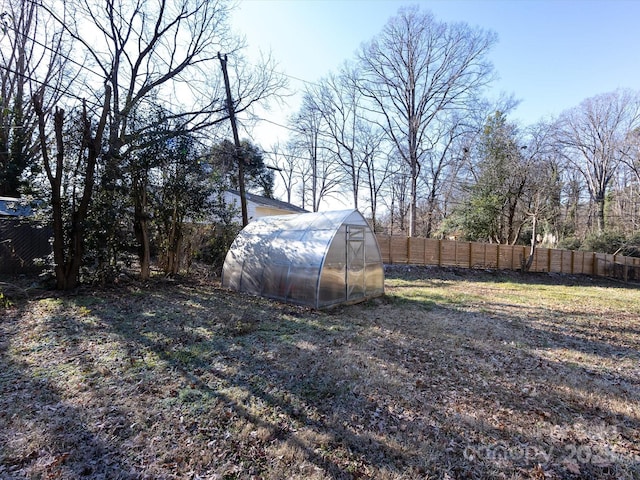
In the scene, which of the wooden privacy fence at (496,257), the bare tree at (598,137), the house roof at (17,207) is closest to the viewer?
the house roof at (17,207)

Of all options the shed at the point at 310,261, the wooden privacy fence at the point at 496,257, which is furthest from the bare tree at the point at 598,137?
the shed at the point at 310,261

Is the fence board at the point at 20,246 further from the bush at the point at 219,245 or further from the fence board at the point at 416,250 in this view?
the fence board at the point at 416,250

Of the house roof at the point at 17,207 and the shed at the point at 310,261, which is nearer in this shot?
the shed at the point at 310,261

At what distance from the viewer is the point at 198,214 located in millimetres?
10234

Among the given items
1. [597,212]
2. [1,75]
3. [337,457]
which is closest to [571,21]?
[337,457]

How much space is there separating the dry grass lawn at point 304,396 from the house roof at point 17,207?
2.87 m

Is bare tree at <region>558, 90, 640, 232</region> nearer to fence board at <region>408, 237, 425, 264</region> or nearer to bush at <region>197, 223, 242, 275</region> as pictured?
fence board at <region>408, 237, 425, 264</region>

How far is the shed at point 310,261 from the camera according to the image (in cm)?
745

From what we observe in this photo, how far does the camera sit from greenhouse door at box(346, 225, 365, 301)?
804 cm

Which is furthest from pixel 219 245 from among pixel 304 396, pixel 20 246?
pixel 304 396

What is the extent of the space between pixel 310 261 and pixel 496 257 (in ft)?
53.5

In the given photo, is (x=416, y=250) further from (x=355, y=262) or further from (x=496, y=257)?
(x=355, y=262)

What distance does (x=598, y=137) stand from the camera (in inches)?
1049

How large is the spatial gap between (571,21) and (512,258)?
13.8 m
